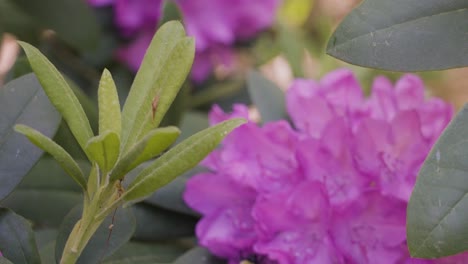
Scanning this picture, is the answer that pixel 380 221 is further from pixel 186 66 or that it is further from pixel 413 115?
pixel 186 66

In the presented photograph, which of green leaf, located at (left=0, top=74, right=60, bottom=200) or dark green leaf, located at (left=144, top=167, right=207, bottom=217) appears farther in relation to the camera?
dark green leaf, located at (left=144, top=167, right=207, bottom=217)

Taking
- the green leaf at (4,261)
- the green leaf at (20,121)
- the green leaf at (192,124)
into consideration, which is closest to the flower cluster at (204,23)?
the green leaf at (192,124)

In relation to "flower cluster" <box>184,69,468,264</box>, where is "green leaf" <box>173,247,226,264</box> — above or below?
below

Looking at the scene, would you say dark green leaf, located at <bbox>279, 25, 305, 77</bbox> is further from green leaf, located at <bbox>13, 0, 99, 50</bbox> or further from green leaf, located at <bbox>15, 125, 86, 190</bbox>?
green leaf, located at <bbox>15, 125, 86, 190</bbox>

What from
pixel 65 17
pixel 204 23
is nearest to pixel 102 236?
pixel 65 17

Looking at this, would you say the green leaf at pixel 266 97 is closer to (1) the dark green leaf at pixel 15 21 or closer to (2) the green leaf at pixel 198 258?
(2) the green leaf at pixel 198 258

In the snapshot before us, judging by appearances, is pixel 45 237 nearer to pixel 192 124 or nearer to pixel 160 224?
pixel 160 224

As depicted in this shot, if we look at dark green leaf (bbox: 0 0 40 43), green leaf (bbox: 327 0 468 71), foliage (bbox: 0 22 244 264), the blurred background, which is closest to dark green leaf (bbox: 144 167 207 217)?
the blurred background
